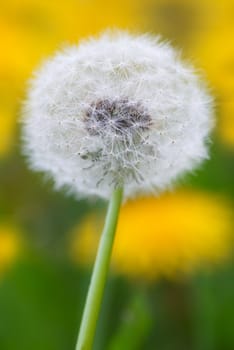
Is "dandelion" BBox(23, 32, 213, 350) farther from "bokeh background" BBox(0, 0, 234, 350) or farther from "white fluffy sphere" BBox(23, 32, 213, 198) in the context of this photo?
"bokeh background" BBox(0, 0, 234, 350)

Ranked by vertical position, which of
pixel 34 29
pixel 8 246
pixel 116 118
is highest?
pixel 34 29

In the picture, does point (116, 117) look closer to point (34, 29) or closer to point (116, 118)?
point (116, 118)

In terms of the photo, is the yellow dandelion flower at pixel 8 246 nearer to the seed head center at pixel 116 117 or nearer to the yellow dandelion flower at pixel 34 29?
the yellow dandelion flower at pixel 34 29

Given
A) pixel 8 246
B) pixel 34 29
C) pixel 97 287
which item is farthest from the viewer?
pixel 34 29

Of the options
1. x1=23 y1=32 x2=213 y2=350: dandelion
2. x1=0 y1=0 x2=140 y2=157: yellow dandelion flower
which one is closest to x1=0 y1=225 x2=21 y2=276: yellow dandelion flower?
x1=0 y1=0 x2=140 y2=157: yellow dandelion flower

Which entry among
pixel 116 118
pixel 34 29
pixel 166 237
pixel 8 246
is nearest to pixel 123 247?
pixel 166 237

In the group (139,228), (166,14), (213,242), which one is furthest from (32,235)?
(166,14)

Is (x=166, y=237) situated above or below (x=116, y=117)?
above
